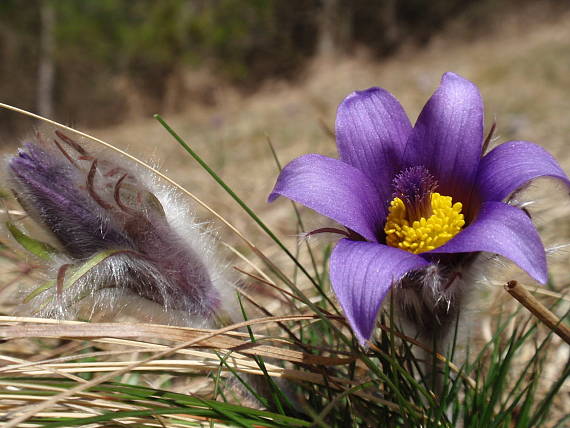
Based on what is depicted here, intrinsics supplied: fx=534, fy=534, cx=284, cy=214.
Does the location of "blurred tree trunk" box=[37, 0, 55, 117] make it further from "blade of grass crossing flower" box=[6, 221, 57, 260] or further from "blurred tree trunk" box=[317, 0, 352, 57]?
"blade of grass crossing flower" box=[6, 221, 57, 260]

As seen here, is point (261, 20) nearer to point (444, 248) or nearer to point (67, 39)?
point (67, 39)

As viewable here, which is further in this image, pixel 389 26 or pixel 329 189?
pixel 389 26

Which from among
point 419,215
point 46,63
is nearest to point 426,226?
point 419,215

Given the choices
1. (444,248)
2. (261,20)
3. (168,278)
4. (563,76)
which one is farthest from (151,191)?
(261,20)

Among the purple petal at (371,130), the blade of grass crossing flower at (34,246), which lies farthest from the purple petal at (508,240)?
the blade of grass crossing flower at (34,246)

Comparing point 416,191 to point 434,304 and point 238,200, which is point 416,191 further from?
point 238,200
